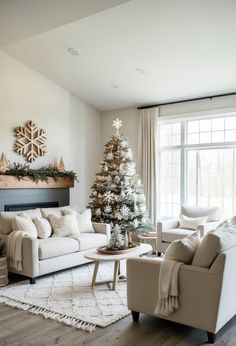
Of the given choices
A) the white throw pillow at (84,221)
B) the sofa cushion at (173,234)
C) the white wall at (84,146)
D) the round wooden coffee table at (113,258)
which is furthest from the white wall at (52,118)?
the round wooden coffee table at (113,258)

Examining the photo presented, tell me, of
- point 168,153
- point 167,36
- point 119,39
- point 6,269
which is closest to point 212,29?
point 167,36

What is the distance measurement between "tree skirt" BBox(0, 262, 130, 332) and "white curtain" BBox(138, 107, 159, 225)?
2.61 m

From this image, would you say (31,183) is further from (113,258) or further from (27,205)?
(113,258)

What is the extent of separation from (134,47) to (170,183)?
10.2ft

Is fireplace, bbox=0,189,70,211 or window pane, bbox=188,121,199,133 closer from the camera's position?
fireplace, bbox=0,189,70,211

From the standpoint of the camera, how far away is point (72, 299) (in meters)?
4.08

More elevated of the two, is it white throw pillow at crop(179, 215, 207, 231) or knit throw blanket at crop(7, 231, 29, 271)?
white throw pillow at crop(179, 215, 207, 231)

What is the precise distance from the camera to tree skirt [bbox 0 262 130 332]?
354 cm

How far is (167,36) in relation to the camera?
5098mm

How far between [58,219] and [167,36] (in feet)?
10.6

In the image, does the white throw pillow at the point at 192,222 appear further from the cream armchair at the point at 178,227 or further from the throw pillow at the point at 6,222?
the throw pillow at the point at 6,222

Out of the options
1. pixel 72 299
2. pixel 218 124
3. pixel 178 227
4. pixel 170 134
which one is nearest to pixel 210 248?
pixel 72 299

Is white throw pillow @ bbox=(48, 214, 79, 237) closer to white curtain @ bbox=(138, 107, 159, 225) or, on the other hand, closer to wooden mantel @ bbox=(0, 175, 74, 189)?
wooden mantel @ bbox=(0, 175, 74, 189)

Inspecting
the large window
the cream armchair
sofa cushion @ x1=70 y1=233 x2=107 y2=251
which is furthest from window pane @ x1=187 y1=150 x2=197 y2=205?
sofa cushion @ x1=70 y1=233 x2=107 y2=251
